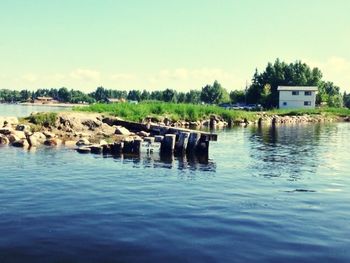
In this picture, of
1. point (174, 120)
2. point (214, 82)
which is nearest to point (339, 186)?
point (174, 120)

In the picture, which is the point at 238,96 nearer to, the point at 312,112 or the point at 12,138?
the point at 312,112

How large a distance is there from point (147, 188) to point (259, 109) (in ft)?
317

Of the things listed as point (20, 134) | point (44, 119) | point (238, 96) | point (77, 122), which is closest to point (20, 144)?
point (20, 134)

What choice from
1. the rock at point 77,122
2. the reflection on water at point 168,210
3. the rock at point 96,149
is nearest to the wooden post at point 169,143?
the reflection on water at point 168,210

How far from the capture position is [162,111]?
71188mm

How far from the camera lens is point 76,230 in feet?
45.1

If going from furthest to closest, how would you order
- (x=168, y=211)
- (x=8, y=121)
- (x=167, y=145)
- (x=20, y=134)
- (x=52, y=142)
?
(x=8, y=121) → (x=20, y=134) → (x=52, y=142) → (x=167, y=145) → (x=168, y=211)

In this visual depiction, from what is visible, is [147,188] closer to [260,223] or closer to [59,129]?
[260,223]

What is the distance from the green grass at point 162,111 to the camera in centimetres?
6112

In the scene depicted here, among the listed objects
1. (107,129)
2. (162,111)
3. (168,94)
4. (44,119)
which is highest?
(168,94)

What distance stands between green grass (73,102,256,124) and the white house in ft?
104

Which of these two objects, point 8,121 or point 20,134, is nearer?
point 20,134

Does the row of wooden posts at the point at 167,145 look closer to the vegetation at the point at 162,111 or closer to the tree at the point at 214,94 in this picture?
the vegetation at the point at 162,111

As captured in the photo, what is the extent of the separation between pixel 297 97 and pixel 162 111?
191 ft
